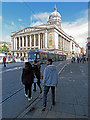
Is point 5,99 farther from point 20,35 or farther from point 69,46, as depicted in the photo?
point 69,46

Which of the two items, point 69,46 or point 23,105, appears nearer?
point 23,105

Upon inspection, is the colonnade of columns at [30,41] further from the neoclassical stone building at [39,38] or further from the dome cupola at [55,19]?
the dome cupola at [55,19]

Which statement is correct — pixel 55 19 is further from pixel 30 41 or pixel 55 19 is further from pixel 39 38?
pixel 30 41

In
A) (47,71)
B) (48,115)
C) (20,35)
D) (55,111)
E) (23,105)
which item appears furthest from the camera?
(20,35)

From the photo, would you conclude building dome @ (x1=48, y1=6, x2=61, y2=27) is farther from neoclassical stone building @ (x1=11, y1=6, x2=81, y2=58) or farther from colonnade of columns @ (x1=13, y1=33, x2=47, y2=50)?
colonnade of columns @ (x1=13, y1=33, x2=47, y2=50)

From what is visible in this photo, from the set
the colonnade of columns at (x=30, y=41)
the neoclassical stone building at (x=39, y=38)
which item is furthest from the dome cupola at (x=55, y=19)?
the colonnade of columns at (x=30, y=41)

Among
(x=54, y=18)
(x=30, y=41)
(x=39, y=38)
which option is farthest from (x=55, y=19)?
(x=30, y=41)

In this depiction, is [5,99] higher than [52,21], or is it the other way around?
[52,21]

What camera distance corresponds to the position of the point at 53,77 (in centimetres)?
340

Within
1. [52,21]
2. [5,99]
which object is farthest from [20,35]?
[5,99]

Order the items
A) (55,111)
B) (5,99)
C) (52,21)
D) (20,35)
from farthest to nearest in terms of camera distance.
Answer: (52,21) < (20,35) < (5,99) < (55,111)

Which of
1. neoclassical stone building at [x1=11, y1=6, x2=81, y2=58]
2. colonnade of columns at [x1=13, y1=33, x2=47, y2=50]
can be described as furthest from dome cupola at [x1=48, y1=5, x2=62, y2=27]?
colonnade of columns at [x1=13, y1=33, x2=47, y2=50]

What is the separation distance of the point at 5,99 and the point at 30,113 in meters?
1.66

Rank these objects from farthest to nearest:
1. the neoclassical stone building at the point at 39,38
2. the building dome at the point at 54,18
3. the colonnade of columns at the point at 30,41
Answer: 1. the building dome at the point at 54,18
2. the colonnade of columns at the point at 30,41
3. the neoclassical stone building at the point at 39,38
